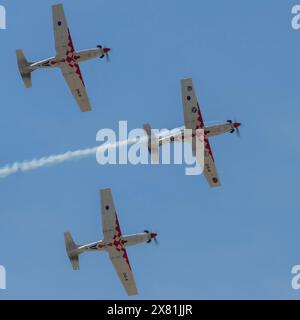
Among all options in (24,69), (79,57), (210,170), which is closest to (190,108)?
(210,170)

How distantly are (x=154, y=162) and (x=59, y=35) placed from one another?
10.8m

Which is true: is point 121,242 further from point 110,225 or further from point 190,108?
point 190,108

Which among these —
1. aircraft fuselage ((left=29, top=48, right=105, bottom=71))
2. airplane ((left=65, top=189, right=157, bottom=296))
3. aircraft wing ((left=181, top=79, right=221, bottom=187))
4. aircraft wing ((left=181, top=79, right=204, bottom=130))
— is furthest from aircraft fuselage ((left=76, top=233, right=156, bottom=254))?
aircraft fuselage ((left=29, top=48, right=105, bottom=71))

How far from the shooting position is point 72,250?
69.9 meters

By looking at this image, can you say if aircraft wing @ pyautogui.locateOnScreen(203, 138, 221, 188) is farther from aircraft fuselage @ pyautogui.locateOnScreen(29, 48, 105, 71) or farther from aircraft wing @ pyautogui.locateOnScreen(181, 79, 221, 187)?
aircraft fuselage @ pyautogui.locateOnScreen(29, 48, 105, 71)

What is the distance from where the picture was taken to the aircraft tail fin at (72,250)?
229ft

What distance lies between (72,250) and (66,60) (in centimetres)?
1306

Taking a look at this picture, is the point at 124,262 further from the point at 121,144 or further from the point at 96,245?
the point at 121,144

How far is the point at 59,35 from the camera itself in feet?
232

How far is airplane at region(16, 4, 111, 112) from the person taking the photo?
70312 mm

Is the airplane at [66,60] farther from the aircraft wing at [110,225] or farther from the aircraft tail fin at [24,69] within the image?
the aircraft wing at [110,225]

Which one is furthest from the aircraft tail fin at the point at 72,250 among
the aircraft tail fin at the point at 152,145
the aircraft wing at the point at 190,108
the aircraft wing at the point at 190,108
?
the aircraft wing at the point at 190,108
